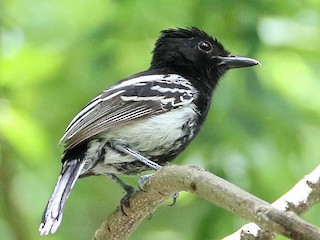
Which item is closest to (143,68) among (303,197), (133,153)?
(133,153)

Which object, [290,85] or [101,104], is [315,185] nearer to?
[101,104]

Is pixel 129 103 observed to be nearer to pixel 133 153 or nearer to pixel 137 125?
pixel 137 125

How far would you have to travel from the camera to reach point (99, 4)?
18.8ft

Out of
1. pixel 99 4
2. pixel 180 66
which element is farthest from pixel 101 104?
pixel 99 4

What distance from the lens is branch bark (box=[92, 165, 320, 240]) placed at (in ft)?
8.38

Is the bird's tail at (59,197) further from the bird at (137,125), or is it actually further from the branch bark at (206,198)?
the branch bark at (206,198)

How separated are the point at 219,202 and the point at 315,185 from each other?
1.82 ft

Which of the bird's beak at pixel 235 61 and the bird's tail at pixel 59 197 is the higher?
the bird's beak at pixel 235 61

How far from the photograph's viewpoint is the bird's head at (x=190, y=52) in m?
5.14

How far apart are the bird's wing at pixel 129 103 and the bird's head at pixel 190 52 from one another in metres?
0.27

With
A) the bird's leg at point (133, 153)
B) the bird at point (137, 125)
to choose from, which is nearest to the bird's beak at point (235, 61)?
the bird at point (137, 125)

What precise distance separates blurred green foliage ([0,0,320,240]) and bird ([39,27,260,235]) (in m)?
0.25

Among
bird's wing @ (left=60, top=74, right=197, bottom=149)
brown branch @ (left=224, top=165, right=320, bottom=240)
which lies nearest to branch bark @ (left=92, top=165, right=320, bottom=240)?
brown branch @ (left=224, top=165, right=320, bottom=240)

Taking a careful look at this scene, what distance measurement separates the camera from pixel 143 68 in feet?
18.5
